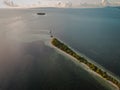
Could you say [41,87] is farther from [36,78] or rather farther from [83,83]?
[83,83]

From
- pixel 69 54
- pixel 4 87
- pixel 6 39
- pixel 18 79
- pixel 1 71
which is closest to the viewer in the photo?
pixel 4 87

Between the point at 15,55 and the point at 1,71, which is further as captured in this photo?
the point at 15,55

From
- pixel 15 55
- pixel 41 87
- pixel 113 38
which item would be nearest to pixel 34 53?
pixel 15 55

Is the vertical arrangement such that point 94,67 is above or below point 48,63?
above

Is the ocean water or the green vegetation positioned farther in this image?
the green vegetation

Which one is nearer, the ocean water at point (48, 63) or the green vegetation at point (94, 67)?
the ocean water at point (48, 63)

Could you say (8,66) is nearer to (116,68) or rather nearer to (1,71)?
(1,71)

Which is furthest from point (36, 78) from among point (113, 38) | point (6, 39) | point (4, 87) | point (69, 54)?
point (113, 38)

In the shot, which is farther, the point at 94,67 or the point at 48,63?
the point at 48,63

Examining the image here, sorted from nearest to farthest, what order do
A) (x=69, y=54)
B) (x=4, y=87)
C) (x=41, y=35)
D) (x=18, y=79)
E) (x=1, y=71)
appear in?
1. (x=4, y=87)
2. (x=18, y=79)
3. (x=1, y=71)
4. (x=69, y=54)
5. (x=41, y=35)
